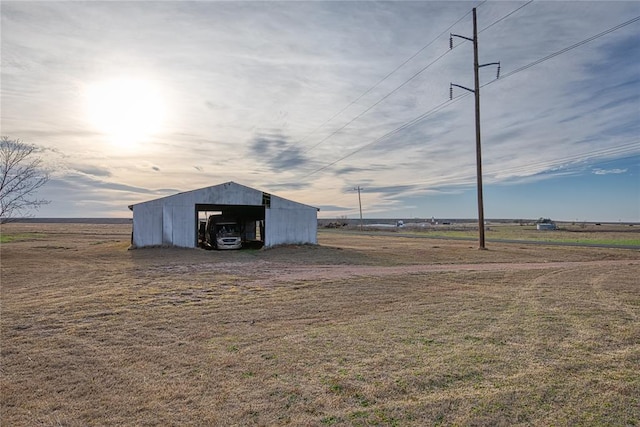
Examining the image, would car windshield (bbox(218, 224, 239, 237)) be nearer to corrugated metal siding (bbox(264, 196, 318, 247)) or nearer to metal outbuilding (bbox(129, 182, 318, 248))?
metal outbuilding (bbox(129, 182, 318, 248))

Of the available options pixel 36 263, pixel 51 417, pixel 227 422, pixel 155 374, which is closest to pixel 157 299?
pixel 155 374

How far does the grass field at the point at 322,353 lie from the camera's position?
4426mm

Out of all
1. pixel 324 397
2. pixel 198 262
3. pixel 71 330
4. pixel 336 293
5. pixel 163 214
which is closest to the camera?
pixel 324 397

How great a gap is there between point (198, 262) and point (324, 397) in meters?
16.6

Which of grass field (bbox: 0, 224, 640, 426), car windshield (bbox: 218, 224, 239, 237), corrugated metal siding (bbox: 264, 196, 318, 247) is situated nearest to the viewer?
grass field (bbox: 0, 224, 640, 426)

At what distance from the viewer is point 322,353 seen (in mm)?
6234

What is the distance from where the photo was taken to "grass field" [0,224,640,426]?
443 cm

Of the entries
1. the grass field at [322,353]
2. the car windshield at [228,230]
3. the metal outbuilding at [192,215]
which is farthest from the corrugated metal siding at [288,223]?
the grass field at [322,353]

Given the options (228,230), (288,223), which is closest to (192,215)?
(228,230)

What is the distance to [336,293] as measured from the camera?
37.7 ft

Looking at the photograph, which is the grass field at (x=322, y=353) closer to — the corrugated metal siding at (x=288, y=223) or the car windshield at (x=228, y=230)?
the car windshield at (x=228, y=230)

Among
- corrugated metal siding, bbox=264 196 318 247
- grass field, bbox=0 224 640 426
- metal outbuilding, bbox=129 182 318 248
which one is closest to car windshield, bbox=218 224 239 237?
metal outbuilding, bbox=129 182 318 248

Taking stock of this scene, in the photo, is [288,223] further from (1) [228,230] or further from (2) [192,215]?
(2) [192,215]

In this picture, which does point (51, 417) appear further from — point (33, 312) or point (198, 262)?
point (198, 262)
